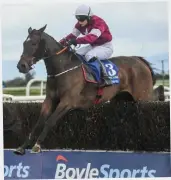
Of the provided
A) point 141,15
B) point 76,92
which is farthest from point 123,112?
point 141,15

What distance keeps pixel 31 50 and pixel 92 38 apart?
1.75 ft

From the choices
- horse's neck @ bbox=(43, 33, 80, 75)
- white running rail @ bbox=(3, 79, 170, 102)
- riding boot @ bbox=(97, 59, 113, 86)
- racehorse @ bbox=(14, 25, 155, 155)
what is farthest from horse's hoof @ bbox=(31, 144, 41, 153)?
riding boot @ bbox=(97, 59, 113, 86)

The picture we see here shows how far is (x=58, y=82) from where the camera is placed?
6.36m

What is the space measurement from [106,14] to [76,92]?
2.35ft

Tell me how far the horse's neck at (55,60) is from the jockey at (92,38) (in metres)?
0.08

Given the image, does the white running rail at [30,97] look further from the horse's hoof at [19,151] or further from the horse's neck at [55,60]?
the horse's hoof at [19,151]

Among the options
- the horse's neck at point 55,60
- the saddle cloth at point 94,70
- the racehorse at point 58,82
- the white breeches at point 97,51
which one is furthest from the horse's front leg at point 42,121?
the white breeches at point 97,51

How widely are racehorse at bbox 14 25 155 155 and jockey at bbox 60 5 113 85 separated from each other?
79mm

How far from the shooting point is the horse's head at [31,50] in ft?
20.7

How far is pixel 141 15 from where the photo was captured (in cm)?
635

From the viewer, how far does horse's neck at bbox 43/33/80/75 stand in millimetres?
6355

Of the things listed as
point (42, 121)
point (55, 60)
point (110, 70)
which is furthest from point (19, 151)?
point (110, 70)

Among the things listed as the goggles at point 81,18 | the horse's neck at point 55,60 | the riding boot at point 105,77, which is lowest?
the riding boot at point 105,77

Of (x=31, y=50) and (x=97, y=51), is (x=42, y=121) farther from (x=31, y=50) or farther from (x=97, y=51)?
(x=97, y=51)
